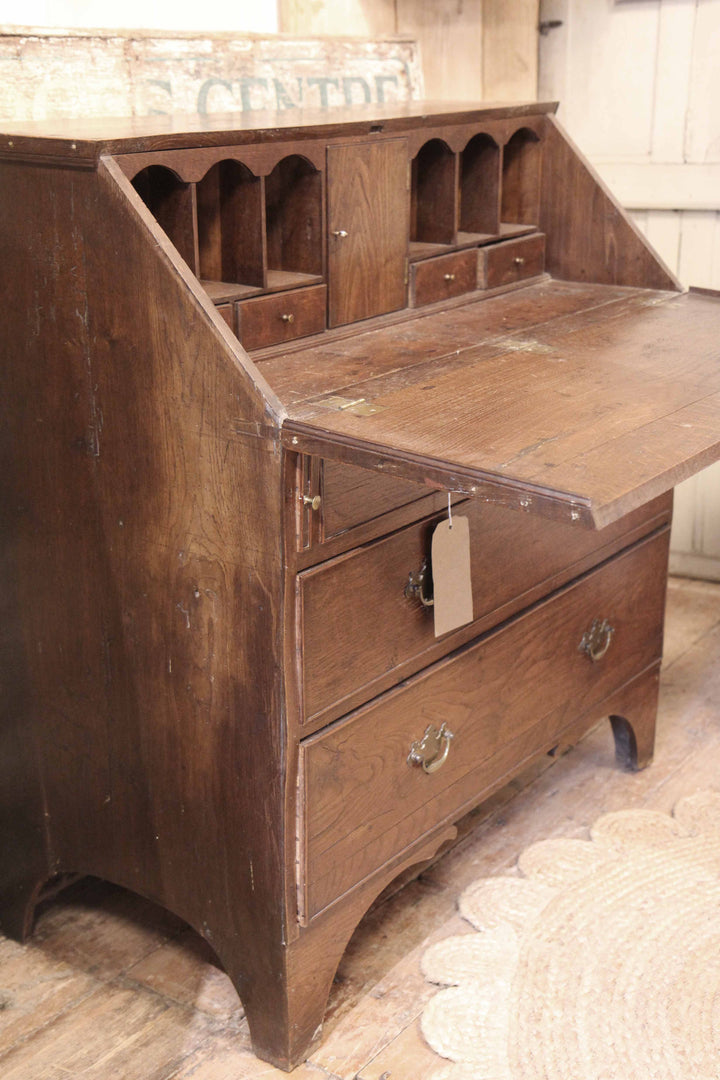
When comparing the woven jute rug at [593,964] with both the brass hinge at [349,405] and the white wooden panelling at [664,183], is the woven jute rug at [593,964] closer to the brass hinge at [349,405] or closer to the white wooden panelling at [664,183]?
the brass hinge at [349,405]

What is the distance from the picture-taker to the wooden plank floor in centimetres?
182

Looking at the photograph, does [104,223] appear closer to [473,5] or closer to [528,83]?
[473,5]

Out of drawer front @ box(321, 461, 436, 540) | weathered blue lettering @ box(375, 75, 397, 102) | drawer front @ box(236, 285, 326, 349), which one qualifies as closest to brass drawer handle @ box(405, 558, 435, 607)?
drawer front @ box(321, 461, 436, 540)

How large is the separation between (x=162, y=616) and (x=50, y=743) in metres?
0.37

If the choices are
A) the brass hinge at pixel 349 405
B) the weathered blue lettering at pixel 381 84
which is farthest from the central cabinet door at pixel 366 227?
the weathered blue lettering at pixel 381 84

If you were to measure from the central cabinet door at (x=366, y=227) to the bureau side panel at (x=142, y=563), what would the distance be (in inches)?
18.4

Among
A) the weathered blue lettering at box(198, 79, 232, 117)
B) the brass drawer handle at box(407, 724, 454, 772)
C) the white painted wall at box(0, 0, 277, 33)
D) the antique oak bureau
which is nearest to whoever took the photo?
the antique oak bureau

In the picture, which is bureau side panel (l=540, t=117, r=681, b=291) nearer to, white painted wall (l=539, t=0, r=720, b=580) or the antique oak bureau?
the antique oak bureau

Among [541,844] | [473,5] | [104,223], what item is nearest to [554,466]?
[104,223]

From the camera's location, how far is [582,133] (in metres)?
3.42

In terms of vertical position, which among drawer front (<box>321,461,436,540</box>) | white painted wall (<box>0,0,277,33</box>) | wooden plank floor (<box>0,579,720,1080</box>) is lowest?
wooden plank floor (<box>0,579,720,1080</box>)

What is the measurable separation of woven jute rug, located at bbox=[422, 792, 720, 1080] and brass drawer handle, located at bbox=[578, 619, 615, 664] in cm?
35

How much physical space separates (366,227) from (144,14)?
0.67m

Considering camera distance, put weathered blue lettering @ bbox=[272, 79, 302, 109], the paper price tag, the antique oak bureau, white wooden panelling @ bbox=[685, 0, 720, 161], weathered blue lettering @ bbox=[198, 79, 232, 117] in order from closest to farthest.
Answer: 1. the antique oak bureau
2. the paper price tag
3. weathered blue lettering @ bbox=[198, 79, 232, 117]
4. weathered blue lettering @ bbox=[272, 79, 302, 109]
5. white wooden panelling @ bbox=[685, 0, 720, 161]
